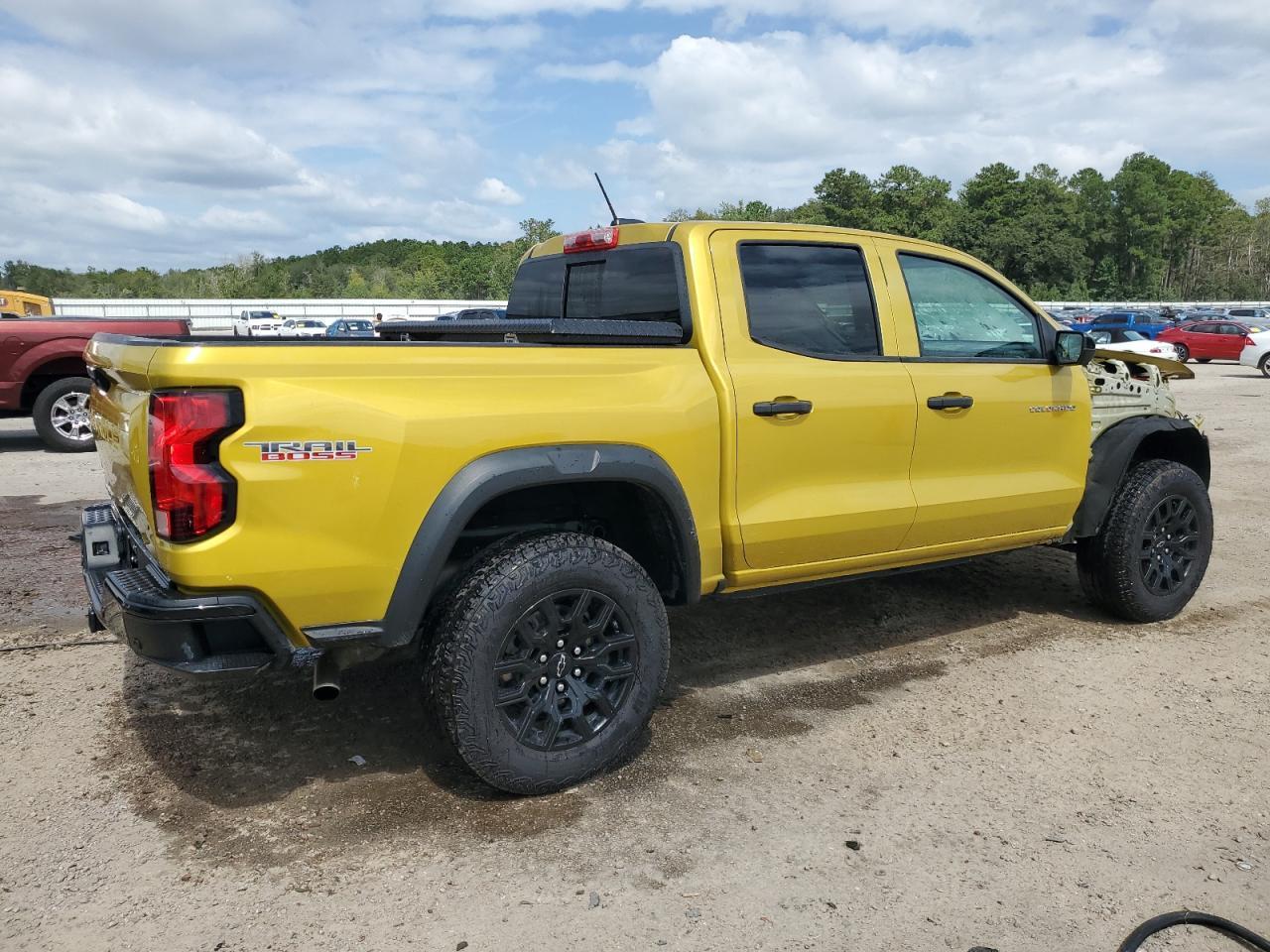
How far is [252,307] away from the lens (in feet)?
163

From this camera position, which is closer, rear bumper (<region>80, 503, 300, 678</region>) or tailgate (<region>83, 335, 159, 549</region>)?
rear bumper (<region>80, 503, 300, 678</region>)

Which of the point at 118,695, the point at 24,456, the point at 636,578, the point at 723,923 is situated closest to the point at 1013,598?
the point at 636,578

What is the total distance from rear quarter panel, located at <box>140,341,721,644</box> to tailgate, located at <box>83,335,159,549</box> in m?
0.18

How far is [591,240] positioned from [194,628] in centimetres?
234

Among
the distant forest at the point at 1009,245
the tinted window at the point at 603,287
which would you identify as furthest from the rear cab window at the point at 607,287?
the distant forest at the point at 1009,245

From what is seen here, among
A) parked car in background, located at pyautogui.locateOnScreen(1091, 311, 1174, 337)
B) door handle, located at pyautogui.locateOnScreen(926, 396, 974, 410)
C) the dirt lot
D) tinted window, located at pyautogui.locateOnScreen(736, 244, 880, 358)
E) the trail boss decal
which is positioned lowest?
the dirt lot

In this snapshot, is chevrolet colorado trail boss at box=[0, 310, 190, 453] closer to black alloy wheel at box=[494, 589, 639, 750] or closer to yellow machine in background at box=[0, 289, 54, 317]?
black alloy wheel at box=[494, 589, 639, 750]

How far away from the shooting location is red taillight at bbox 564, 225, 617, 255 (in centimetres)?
420

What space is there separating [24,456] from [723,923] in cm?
998

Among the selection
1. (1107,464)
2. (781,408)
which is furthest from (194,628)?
(1107,464)

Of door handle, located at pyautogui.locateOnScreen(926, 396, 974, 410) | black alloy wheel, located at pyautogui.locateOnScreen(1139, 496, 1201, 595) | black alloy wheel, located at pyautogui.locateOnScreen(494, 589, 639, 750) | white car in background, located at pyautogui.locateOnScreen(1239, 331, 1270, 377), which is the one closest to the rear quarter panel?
black alloy wheel, located at pyautogui.locateOnScreen(494, 589, 639, 750)

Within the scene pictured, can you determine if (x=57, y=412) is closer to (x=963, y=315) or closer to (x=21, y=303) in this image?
(x=963, y=315)

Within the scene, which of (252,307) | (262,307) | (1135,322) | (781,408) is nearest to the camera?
(781,408)

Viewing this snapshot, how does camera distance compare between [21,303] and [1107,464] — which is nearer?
[1107,464]
